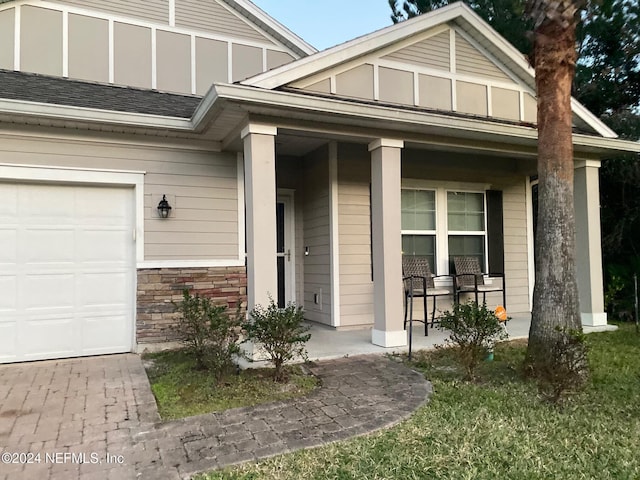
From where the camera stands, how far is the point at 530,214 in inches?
313

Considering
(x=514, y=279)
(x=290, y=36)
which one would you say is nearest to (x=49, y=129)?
(x=290, y=36)

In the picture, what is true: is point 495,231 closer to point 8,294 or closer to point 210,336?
point 210,336

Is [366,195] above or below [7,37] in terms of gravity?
below

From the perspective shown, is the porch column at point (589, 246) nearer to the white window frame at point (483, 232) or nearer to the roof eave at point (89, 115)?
the white window frame at point (483, 232)

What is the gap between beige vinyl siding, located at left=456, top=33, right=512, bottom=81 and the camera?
6293 millimetres

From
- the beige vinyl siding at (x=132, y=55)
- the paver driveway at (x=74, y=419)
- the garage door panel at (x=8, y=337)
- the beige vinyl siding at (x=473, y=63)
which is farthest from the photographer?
the beige vinyl siding at (x=132, y=55)

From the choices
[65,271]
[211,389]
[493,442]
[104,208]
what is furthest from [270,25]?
[493,442]

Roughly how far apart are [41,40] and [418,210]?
5768 millimetres

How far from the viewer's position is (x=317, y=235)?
683 centimetres

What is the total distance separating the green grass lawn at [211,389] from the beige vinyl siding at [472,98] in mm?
4186

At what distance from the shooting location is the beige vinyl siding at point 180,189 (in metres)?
5.14

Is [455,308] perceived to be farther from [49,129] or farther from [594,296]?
[49,129]

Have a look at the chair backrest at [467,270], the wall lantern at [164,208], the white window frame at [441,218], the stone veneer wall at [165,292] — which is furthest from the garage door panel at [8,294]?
the chair backrest at [467,270]

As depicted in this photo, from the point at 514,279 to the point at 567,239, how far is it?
12.3 feet
